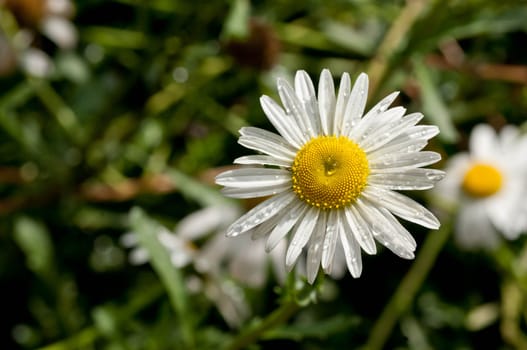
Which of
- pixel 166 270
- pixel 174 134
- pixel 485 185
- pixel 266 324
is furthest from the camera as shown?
pixel 174 134

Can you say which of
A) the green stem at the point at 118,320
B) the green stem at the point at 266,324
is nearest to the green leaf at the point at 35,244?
the green stem at the point at 118,320

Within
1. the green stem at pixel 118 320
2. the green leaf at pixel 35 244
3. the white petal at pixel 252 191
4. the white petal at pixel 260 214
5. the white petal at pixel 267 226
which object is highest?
the green leaf at pixel 35 244

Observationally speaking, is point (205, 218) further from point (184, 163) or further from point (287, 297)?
point (287, 297)

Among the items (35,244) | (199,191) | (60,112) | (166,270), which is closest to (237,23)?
(199,191)

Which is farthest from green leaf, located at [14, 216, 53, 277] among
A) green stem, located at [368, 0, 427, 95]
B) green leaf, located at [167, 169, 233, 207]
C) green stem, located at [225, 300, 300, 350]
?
green stem, located at [368, 0, 427, 95]

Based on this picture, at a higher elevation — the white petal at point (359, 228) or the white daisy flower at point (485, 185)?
the white petal at point (359, 228)

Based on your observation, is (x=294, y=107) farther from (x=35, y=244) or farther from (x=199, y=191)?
(x=35, y=244)

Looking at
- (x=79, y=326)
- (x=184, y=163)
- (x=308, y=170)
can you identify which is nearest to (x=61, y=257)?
(x=79, y=326)

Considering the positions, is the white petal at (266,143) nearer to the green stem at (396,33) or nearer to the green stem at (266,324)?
the green stem at (266,324)
